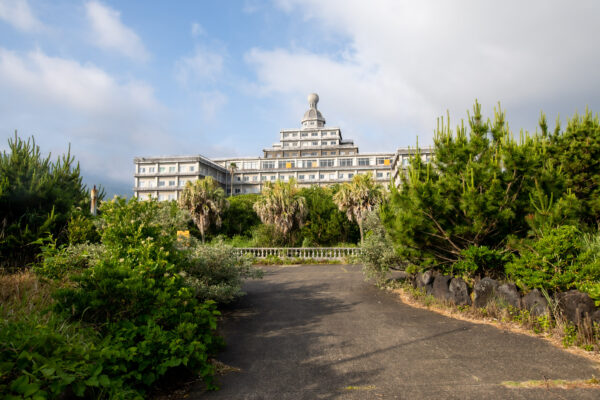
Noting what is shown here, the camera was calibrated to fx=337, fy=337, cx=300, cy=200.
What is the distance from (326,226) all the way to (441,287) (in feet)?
67.9

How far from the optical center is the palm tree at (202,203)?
28453 mm

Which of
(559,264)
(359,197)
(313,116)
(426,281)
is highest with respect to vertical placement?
(313,116)

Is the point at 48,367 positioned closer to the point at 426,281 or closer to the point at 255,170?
the point at 426,281

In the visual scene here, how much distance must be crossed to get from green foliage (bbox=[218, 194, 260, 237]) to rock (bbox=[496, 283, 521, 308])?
89.1 feet

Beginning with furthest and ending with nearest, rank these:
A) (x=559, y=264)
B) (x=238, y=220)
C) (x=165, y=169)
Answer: (x=165, y=169), (x=238, y=220), (x=559, y=264)

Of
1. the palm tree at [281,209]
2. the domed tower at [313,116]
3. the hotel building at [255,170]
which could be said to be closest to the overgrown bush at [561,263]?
the palm tree at [281,209]

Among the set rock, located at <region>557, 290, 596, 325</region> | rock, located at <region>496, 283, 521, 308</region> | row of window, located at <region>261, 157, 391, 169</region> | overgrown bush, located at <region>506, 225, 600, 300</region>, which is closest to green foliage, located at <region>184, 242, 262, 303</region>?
rock, located at <region>496, 283, 521, 308</region>

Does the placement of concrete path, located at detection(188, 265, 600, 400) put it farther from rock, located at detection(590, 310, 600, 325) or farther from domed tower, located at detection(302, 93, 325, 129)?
domed tower, located at detection(302, 93, 325, 129)

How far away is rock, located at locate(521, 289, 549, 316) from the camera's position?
709 centimetres

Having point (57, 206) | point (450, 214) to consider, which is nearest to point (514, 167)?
point (450, 214)

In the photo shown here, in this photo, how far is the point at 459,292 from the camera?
895cm

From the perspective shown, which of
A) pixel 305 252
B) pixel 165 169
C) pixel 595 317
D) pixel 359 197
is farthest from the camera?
pixel 165 169

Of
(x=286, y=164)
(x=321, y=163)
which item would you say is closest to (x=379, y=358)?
(x=321, y=163)

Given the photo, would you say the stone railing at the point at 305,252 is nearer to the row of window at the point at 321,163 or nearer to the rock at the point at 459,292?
the rock at the point at 459,292
